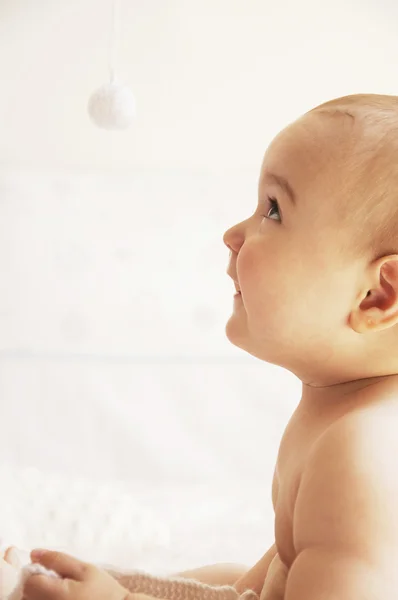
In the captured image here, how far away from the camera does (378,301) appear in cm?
60

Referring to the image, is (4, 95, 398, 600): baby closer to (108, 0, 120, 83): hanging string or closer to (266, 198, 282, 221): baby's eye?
(266, 198, 282, 221): baby's eye

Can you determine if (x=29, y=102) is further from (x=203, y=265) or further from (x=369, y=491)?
(x=369, y=491)

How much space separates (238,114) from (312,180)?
920mm

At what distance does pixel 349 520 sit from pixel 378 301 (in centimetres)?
17

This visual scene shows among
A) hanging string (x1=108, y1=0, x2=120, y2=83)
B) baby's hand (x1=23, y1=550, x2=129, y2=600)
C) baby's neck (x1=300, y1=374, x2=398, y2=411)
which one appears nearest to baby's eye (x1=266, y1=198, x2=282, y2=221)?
baby's neck (x1=300, y1=374, x2=398, y2=411)

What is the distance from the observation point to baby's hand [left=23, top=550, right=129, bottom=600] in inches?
21.9

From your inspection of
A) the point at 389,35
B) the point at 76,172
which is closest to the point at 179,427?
the point at 76,172

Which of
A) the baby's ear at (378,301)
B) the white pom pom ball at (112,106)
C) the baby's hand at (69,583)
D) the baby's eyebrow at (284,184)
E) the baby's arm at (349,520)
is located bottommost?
the baby's hand at (69,583)

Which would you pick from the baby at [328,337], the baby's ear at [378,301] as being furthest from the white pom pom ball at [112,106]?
the baby's ear at [378,301]

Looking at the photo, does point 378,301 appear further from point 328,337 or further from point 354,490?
point 354,490

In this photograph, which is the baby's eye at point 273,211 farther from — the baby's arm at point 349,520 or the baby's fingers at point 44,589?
the baby's fingers at point 44,589

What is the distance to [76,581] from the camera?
0.57m

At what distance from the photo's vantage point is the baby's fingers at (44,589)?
0.55m

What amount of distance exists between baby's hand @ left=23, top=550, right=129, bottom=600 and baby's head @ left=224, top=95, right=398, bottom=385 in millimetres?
222
